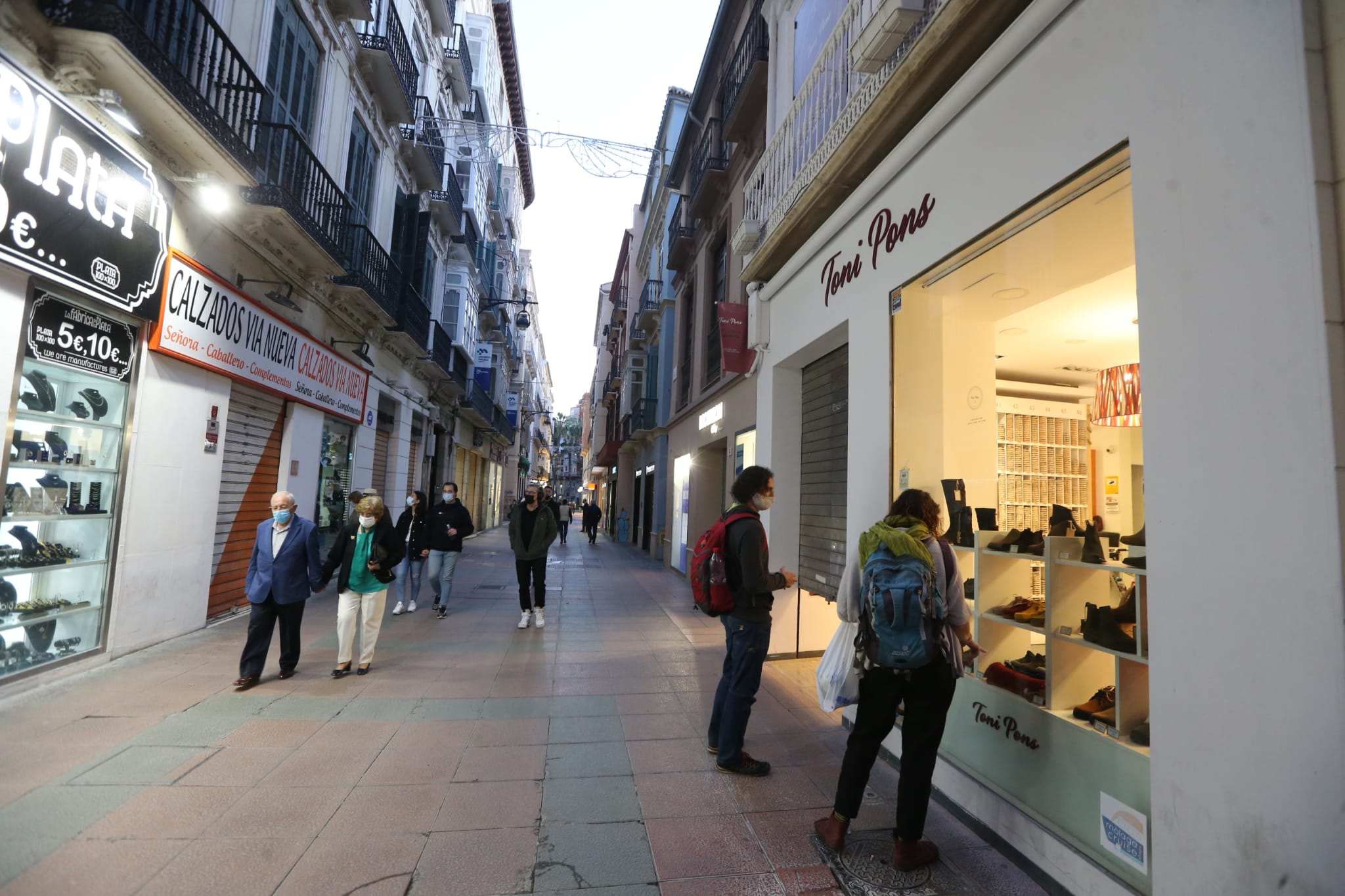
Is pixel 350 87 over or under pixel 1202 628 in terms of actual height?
over

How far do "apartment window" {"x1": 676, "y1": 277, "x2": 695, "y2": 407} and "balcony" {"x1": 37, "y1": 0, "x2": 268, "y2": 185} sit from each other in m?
9.52

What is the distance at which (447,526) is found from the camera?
8836 millimetres

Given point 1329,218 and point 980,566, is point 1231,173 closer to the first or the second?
point 1329,218

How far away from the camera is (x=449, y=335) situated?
1930 cm

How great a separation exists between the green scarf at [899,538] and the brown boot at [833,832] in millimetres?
1227

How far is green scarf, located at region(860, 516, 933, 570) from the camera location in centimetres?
295

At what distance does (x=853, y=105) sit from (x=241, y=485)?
27.8ft

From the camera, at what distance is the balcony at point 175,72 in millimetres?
4883

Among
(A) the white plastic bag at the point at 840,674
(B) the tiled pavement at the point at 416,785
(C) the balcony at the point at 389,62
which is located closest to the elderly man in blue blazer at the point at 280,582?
(B) the tiled pavement at the point at 416,785

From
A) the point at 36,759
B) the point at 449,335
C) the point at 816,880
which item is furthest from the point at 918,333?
the point at 449,335

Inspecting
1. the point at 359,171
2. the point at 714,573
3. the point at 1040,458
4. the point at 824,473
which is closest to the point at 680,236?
the point at 359,171

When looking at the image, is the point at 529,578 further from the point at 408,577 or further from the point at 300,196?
the point at 300,196

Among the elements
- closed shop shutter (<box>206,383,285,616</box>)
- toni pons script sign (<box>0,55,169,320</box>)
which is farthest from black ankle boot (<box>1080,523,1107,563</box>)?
closed shop shutter (<box>206,383,285,616</box>)

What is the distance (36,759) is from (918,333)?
6.18 m
